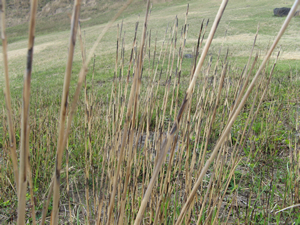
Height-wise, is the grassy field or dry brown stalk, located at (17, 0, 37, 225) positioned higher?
dry brown stalk, located at (17, 0, 37, 225)

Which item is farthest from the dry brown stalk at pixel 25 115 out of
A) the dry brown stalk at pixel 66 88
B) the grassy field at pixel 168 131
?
the grassy field at pixel 168 131

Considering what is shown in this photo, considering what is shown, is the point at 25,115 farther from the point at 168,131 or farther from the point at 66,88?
the point at 168,131

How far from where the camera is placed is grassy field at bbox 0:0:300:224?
730mm

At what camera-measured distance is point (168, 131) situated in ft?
1.92

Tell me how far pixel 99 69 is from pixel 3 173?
4473 millimetres

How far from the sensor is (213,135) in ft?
5.94

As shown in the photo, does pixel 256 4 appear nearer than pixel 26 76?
No

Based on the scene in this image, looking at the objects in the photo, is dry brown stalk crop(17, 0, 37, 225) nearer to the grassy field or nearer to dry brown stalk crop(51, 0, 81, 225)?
dry brown stalk crop(51, 0, 81, 225)

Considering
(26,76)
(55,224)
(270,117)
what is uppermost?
(26,76)

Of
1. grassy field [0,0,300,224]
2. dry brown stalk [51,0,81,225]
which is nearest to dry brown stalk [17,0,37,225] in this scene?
dry brown stalk [51,0,81,225]

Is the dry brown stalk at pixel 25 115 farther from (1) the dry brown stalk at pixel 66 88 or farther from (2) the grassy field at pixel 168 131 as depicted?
(2) the grassy field at pixel 168 131

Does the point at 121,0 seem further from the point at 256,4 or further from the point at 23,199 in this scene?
the point at 23,199

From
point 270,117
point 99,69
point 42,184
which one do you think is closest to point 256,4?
point 99,69

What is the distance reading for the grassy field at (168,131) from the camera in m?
0.73
